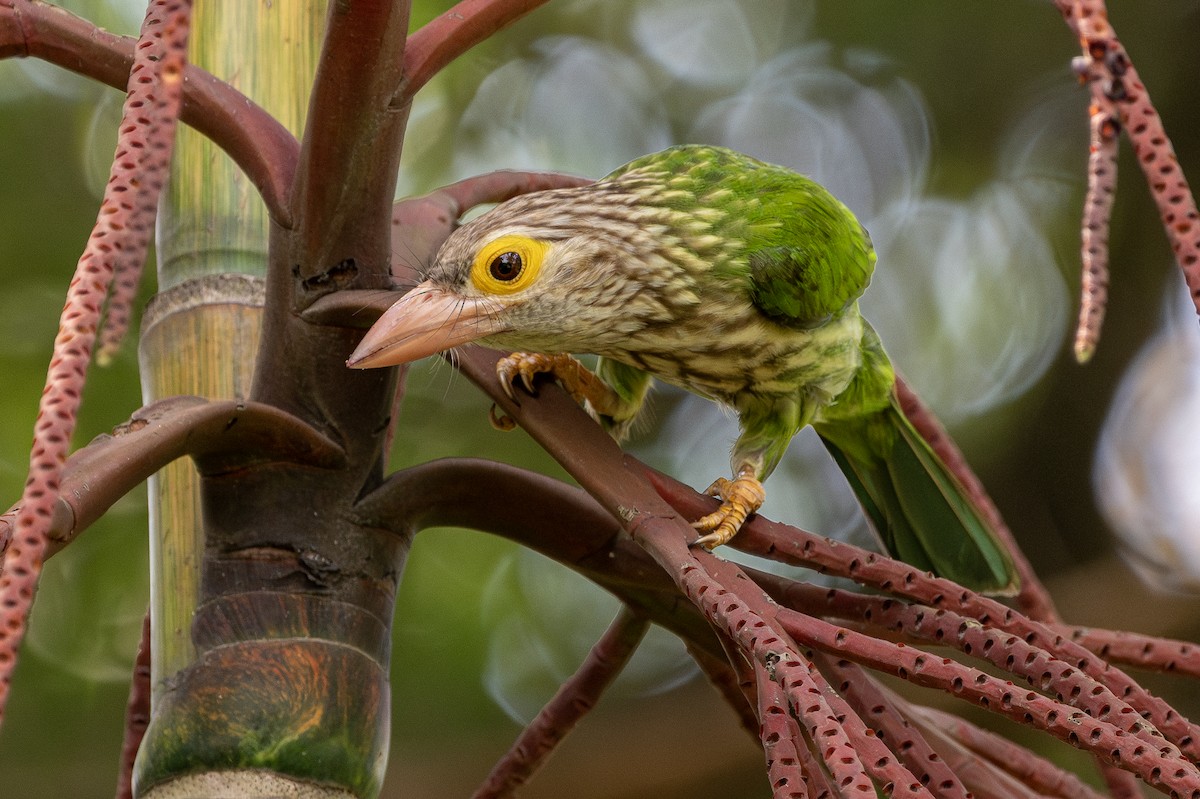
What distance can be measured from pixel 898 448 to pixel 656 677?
1.75 m

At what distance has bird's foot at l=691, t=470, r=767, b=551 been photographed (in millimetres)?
1615

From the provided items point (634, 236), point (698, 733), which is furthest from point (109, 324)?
point (698, 733)

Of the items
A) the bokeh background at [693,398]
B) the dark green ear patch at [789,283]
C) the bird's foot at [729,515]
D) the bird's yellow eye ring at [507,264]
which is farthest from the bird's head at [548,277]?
the bokeh background at [693,398]

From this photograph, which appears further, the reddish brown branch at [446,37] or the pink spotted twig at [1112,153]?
the reddish brown branch at [446,37]

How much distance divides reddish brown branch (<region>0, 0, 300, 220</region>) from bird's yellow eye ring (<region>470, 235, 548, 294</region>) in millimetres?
442

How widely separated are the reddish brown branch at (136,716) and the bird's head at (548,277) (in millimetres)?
603

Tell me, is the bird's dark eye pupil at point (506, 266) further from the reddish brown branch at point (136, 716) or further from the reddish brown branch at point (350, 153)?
the reddish brown branch at point (136, 716)

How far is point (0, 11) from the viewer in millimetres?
1403

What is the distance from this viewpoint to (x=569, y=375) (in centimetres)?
245

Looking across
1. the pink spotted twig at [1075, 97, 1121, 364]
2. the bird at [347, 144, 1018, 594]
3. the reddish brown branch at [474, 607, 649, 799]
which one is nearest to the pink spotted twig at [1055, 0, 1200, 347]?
the pink spotted twig at [1075, 97, 1121, 364]

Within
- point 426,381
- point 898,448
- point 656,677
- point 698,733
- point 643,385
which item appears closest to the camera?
point 643,385

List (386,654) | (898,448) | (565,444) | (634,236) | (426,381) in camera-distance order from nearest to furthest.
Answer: (565,444) → (386,654) → (634,236) → (898,448) → (426,381)

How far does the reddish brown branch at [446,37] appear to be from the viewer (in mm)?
1522

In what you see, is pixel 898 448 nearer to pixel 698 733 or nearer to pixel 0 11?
pixel 698 733
